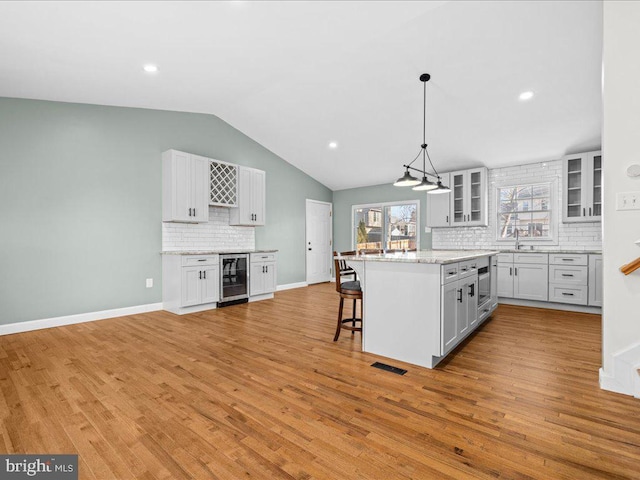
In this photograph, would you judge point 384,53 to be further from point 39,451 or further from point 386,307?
point 39,451

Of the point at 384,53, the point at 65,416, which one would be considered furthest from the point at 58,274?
the point at 384,53

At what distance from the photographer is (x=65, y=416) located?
1943mm

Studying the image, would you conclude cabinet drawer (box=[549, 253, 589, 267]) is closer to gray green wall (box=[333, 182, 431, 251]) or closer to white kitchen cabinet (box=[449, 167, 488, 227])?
white kitchen cabinet (box=[449, 167, 488, 227])

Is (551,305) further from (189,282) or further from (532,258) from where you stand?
(189,282)

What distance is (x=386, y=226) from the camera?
7.62 m

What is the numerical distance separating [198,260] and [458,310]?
3649 millimetres

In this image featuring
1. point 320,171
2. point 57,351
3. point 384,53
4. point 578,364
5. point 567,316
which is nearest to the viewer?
point 578,364

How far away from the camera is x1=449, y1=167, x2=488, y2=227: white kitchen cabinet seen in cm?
590

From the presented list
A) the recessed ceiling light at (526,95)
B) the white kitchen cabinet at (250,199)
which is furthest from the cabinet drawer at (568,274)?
the white kitchen cabinet at (250,199)

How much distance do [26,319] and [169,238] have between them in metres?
1.96

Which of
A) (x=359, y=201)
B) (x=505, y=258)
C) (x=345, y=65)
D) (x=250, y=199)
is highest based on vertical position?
(x=345, y=65)

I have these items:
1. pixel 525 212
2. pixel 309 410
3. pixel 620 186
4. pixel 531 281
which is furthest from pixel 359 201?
pixel 309 410

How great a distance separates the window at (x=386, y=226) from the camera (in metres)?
7.20

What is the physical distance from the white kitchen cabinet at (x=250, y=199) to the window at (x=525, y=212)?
4.51m
